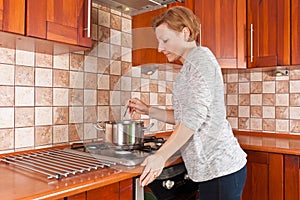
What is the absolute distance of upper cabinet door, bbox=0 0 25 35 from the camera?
1029 mm

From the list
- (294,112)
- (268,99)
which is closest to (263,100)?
(268,99)

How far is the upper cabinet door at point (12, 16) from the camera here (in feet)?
3.37

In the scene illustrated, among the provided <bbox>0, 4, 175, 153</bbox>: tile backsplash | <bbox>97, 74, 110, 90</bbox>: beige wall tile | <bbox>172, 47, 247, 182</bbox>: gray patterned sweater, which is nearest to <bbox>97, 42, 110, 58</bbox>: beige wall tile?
<bbox>0, 4, 175, 153</bbox>: tile backsplash

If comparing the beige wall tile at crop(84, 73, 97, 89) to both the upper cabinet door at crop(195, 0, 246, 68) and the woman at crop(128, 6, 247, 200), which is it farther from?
the upper cabinet door at crop(195, 0, 246, 68)

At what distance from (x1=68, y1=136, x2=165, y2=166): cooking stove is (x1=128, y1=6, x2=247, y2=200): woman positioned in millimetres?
109

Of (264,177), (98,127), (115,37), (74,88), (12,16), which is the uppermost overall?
(115,37)

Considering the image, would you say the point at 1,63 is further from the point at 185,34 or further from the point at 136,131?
the point at 185,34

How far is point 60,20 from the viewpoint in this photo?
122 centimetres

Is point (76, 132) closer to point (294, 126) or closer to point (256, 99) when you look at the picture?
point (256, 99)

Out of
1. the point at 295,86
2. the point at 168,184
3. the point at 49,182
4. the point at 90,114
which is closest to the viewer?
the point at 49,182

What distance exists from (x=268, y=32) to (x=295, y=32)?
17cm

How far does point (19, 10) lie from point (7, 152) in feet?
2.20

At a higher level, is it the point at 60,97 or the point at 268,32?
the point at 268,32

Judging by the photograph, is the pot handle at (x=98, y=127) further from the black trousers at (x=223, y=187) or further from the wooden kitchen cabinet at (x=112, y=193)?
the black trousers at (x=223, y=187)
